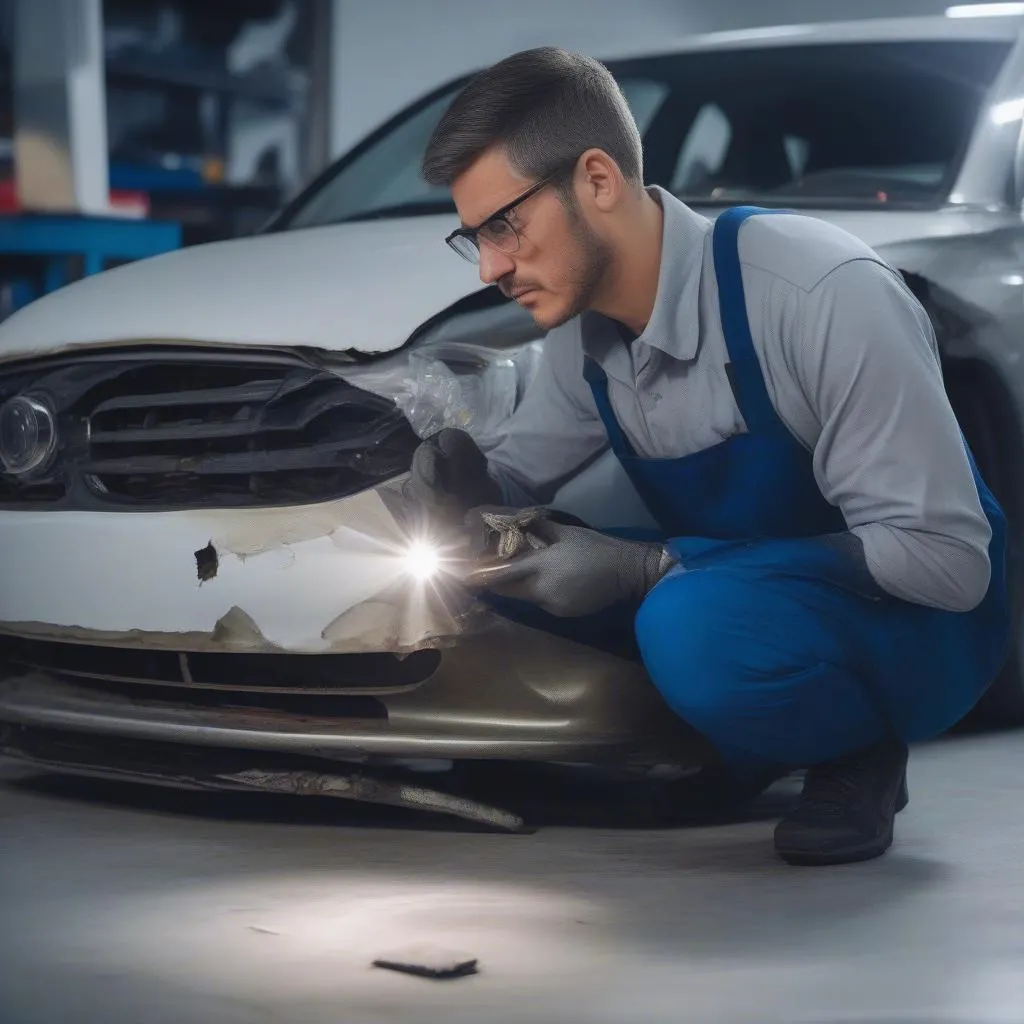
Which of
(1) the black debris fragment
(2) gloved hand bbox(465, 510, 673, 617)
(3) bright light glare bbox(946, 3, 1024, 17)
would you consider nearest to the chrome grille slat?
(2) gloved hand bbox(465, 510, 673, 617)

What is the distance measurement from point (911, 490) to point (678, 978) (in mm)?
692

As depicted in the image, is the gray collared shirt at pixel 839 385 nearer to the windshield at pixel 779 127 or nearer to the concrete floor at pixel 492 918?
the concrete floor at pixel 492 918

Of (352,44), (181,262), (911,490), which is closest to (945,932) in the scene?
(911,490)

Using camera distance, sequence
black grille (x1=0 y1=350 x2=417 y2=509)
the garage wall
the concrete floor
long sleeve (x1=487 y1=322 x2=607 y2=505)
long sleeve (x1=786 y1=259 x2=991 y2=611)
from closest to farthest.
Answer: the concrete floor < long sleeve (x1=786 y1=259 x2=991 y2=611) < black grille (x1=0 y1=350 x2=417 y2=509) < long sleeve (x1=487 y1=322 x2=607 y2=505) < the garage wall

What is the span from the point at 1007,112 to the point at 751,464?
1211mm

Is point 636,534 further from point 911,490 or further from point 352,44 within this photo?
point 352,44

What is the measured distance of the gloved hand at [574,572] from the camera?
238 centimetres

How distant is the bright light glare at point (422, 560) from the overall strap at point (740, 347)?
452mm

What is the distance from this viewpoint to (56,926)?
2.15 m

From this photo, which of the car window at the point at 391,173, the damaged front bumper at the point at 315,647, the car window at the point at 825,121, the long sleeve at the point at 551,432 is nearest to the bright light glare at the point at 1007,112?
the car window at the point at 825,121

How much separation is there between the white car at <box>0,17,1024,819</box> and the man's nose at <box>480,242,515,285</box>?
0.19 m

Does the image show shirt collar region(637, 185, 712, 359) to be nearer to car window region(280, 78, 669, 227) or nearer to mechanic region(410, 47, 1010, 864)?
mechanic region(410, 47, 1010, 864)

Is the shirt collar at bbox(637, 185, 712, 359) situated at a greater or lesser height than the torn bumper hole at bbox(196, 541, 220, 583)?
greater

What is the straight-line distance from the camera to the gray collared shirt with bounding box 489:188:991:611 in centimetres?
225
